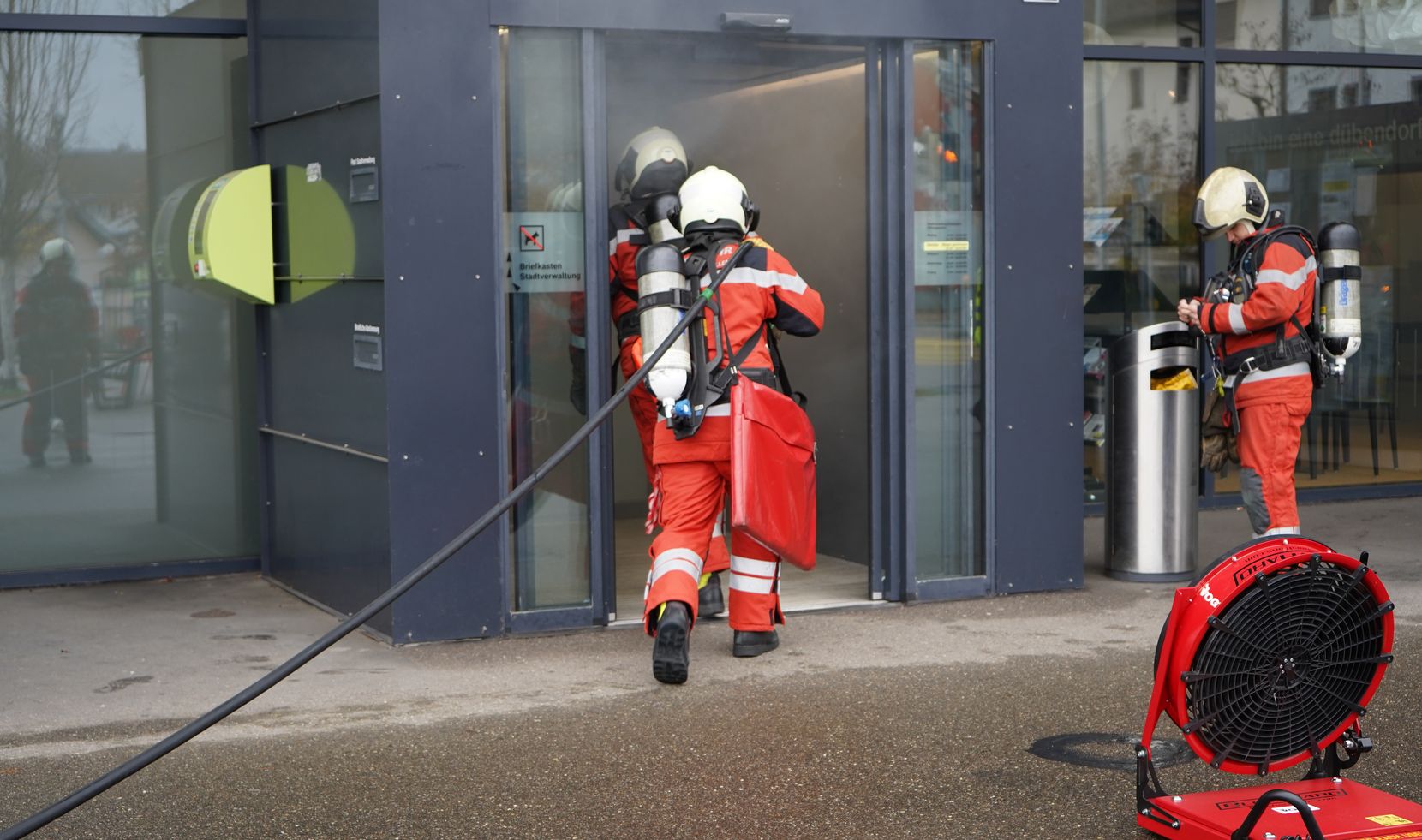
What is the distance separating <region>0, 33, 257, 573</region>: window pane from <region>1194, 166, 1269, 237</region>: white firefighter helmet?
4783mm

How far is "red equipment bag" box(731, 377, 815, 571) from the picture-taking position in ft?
20.8

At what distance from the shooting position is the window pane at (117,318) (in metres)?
8.38

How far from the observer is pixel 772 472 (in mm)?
6465

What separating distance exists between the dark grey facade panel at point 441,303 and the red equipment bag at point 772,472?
111cm

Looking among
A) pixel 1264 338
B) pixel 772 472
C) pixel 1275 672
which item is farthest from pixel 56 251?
pixel 1275 672

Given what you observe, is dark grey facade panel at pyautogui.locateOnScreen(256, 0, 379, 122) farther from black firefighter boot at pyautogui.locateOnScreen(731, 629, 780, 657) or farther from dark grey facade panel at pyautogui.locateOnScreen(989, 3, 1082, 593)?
dark grey facade panel at pyautogui.locateOnScreen(989, 3, 1082, 593)

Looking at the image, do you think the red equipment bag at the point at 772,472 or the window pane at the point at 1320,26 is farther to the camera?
the window pane at the point at 1320,26

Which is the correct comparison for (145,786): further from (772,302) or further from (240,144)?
(240,144)

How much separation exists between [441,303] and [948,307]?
2.39 meters

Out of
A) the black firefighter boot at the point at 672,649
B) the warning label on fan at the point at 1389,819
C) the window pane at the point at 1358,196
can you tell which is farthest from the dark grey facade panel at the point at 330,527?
the window pane at the point at 1358,196

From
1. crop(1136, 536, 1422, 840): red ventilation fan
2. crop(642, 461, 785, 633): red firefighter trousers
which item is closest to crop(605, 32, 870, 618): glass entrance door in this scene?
crop(642, 461, 785, 633): red firefighter trousers

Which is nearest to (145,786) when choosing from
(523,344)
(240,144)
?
(523,344)

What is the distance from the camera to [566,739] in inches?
215

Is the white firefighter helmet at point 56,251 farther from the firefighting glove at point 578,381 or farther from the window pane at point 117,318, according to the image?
the firefighting glove at point 578,381
